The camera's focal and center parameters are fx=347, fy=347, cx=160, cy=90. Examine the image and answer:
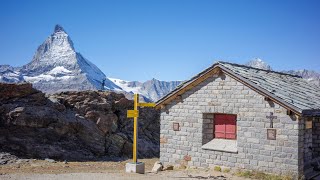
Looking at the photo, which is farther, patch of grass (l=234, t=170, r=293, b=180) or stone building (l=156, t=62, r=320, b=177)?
stone building (l=156, t=62, r=320, b=177)

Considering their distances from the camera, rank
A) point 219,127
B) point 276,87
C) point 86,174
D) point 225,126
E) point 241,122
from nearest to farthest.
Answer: point 86,174, point 241,122, point 276,87, point 225,126, point 219,127

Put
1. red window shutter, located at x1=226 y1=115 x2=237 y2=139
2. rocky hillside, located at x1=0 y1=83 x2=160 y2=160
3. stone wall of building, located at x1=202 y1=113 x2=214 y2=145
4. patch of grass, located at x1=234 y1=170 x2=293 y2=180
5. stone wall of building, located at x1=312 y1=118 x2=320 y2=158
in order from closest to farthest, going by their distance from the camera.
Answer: patch of grass, located at x1=234 y1=170 x2=293 y2=180
red window shutter, located at x1=226 y1=115 x2=237 y2=139
stone wall of building, located at x1=202 y1=113 x2=214 y2=145
stone wall of building, located at x1=312 y1=118 x2=320 y2=158
rocky hillside, located at x1=0 y1=83 x2=160 y2=160

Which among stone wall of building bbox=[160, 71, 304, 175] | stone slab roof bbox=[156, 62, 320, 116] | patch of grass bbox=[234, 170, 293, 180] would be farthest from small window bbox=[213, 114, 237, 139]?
stone slab roof bbox=[156, 62, 320, 116]

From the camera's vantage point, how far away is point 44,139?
22.0 meters

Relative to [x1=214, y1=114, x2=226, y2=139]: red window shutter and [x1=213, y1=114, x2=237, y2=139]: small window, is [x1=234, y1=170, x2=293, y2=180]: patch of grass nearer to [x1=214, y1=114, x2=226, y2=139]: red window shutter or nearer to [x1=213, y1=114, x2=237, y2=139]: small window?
[x1=213, y1=114, x2=237, y2=139]: small window

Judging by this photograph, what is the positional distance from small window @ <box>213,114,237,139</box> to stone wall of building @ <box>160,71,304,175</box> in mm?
308

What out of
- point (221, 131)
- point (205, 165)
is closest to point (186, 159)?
point (205, 165)

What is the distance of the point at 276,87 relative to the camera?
14117 mm

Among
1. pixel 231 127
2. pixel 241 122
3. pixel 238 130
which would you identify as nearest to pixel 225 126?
pixel 231 127

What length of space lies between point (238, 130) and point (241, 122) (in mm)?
344

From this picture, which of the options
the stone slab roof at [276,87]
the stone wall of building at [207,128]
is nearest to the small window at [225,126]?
the stone wall of building at [207,128]

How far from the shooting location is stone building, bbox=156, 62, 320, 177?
41.6 feet

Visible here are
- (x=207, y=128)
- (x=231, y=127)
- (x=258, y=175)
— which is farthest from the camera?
(x=207, y=128)

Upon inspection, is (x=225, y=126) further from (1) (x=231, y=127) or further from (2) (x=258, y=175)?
(2) (x=258, y=175)
